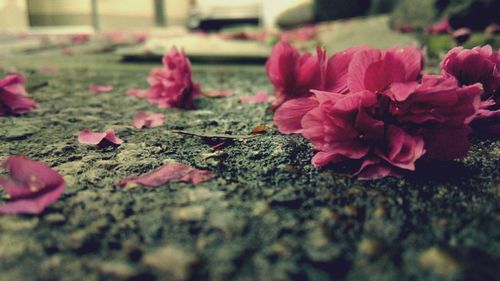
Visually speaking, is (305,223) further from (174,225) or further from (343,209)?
(174,225)

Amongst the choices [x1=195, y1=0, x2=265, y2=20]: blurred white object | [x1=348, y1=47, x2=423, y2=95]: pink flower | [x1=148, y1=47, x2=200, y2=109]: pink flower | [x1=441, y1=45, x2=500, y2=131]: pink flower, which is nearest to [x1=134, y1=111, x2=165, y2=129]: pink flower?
[x1=148, y1=47, x2=200, y2=109]: pink flower

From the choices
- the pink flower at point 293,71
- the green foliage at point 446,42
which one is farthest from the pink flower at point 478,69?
the green foliage at point 446,42

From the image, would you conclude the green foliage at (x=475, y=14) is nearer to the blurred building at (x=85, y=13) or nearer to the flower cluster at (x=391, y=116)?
the flower cluster at (x=391, y=116)

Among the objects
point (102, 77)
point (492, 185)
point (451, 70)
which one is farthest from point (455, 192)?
point (102, 77)

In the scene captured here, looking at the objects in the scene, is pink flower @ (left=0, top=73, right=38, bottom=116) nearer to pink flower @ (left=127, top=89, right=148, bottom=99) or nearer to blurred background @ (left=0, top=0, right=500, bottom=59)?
pink flower @ (left=127, top=89, right=148, bottom=99)

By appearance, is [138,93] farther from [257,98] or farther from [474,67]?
[474,67]

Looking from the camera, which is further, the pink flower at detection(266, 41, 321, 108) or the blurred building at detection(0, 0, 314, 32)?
the blurred building at detection(0, 0, 314, 32)
